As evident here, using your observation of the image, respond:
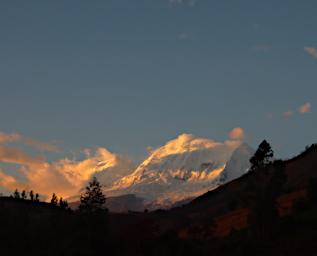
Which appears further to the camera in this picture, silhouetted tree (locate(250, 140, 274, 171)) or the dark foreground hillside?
silhouetted tree (locate(250, 140, 274, 171))

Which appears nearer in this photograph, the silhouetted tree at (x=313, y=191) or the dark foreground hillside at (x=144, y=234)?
the dark foreground hillside at (x=144, y=234)

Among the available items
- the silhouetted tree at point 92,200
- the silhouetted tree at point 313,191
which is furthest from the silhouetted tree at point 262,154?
the silhouetted tree at point 92,200

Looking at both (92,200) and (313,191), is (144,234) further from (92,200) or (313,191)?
(313,191)

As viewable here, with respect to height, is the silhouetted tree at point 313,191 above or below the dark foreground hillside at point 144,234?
above

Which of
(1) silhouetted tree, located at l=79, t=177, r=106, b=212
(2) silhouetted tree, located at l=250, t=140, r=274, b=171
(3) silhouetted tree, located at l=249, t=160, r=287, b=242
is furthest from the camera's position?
(2) silhouetted tree, located at l=250, t=140, r=274, b=171

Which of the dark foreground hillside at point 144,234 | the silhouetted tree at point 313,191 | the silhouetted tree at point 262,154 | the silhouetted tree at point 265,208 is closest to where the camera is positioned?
the dark foreground hillside at point 144,234

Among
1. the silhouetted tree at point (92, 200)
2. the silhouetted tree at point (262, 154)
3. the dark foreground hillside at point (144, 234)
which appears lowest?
the dark foreground hillside at point (144, 234)

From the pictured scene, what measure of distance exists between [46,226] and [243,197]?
3337 cm

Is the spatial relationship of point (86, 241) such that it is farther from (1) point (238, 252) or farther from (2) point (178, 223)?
(2) point (178, 223)

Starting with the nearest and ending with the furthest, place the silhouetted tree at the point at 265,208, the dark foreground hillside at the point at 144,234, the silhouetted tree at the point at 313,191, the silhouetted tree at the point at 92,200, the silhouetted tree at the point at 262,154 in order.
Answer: the dark foreground hillside at the point at 144,234 < the silhouetted tree at the point at 92,200 < the silhouetted tree at the point at 265,208 < the silhouetted tree at the point at 313,191 < the silhouetted tree at the point at 262,154

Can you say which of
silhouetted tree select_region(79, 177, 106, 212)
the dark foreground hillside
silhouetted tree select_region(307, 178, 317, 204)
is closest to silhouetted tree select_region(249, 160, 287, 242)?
the dark foreground hillside

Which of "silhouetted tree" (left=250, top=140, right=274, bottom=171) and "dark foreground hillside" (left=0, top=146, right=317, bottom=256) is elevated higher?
"silhouetted tree" (left=250, top=140, right=274, bottom=171)

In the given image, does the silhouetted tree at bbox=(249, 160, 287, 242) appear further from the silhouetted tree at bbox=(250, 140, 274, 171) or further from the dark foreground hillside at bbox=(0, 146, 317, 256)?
the silhouetted tree at bbox=(250, 140, 274, 171)

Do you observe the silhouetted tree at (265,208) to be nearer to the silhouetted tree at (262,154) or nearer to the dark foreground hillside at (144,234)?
the dark foreground hillside at (144,234)
